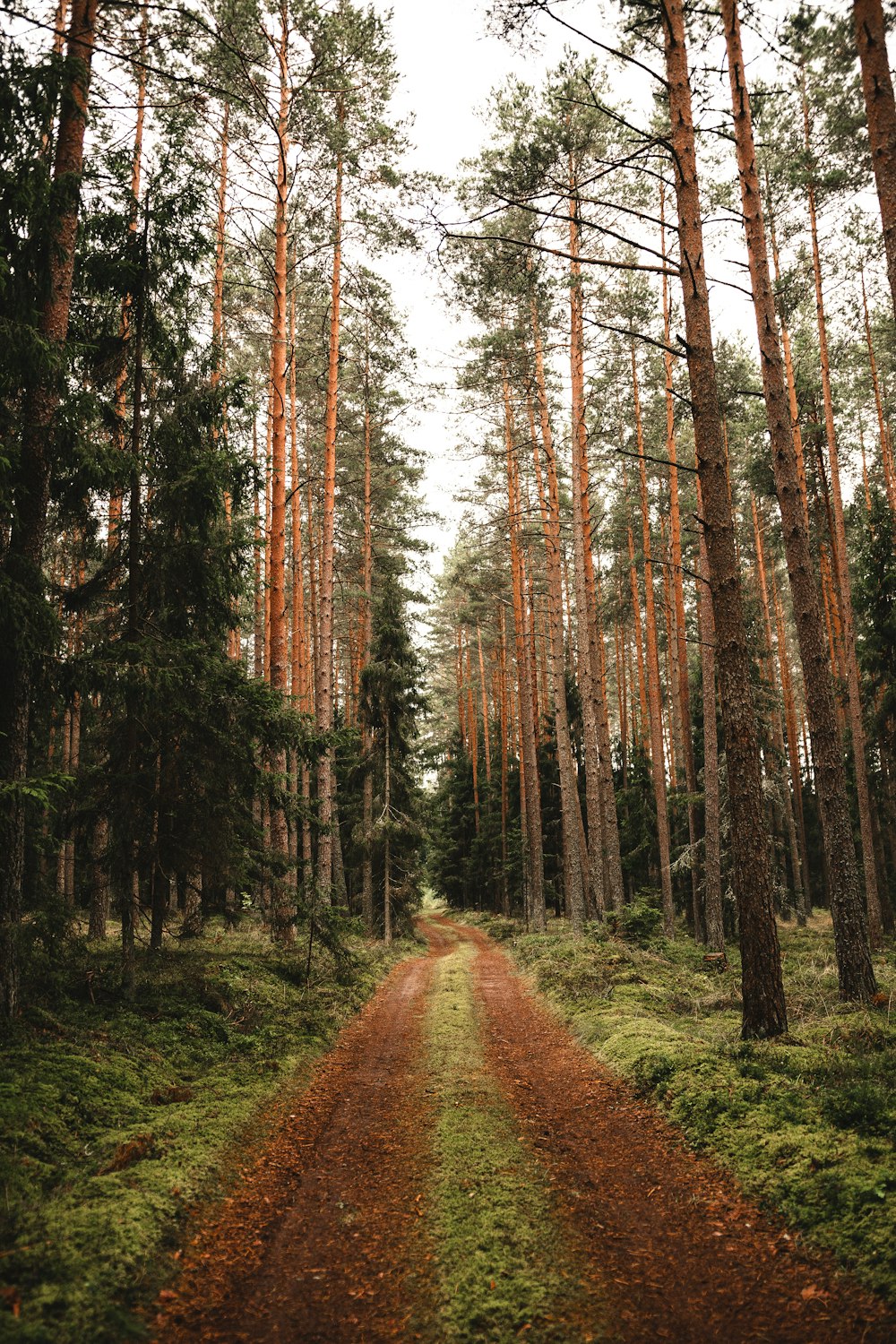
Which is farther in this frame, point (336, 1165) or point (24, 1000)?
point (24, 1000)

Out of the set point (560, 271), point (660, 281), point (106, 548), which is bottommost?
point (106, 548)

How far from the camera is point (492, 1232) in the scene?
4.20 meters

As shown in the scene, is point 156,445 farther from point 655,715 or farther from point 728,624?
Answer: point 655,715

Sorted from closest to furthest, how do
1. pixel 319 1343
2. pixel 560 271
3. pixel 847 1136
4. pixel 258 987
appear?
pixel 319 1343 → pixel 847 1136 → pixel 258 987 → pixel 560 271

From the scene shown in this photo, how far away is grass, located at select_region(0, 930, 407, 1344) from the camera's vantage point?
3.44 meters

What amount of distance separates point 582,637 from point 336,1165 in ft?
43.8

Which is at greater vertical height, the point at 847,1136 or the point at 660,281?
the point at 660,281

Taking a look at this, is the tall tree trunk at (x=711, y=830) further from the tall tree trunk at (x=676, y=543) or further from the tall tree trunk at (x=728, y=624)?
the tall tree trunk at (x=728, y=624)

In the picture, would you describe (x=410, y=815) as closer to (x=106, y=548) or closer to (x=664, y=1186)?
(x=106, y=548)

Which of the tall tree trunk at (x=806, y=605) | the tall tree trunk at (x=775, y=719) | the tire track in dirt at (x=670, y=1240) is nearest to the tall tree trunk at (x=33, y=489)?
the tire track in dirt at (x=670, y=1240)

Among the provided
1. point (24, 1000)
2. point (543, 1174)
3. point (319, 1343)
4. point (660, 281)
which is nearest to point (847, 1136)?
point (543, 1174)

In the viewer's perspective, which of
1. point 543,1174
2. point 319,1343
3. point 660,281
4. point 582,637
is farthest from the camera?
point 660,281

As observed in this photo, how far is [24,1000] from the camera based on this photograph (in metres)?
6.96

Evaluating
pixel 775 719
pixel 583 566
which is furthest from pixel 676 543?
pixel 775 719
